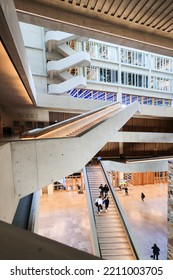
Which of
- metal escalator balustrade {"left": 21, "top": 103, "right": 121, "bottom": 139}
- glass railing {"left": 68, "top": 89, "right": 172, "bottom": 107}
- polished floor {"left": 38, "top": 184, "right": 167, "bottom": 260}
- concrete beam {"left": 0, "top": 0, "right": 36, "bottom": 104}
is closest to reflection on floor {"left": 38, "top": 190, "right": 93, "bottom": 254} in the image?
polished floor {"left": 38, "top": 184, "right": 167, "bottom": 260}

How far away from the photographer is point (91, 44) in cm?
2064

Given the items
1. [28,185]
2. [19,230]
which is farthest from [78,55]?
[19,230]

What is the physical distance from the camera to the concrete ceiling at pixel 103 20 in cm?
398

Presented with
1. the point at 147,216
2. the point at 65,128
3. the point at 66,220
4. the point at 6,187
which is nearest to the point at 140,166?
the point at 147,216

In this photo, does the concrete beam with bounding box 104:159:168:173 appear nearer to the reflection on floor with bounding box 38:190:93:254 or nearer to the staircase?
the reflection on floor with bounding box 38:190:93:254

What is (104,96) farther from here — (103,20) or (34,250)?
(34,250)

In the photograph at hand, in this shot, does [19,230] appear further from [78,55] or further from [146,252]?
[78,55]

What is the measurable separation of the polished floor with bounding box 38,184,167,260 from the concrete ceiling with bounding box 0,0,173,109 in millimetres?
9111

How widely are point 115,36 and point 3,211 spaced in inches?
214

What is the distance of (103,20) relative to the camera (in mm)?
4504

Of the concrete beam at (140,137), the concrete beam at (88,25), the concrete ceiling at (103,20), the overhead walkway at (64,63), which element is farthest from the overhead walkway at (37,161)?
the overhead walkway at (64,63)

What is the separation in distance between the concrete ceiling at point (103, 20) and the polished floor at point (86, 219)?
9.11 meters

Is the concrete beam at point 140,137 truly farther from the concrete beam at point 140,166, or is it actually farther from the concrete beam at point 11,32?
the concrete beam at point 11,32

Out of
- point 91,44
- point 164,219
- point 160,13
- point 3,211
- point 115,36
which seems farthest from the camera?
point 91,44
